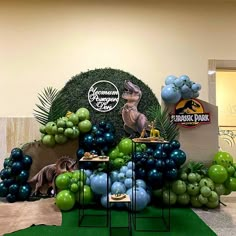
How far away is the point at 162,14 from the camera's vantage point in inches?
177

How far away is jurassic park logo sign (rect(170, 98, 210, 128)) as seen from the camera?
369cm

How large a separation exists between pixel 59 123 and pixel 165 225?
185 centimetres

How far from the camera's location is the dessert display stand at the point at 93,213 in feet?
9.63

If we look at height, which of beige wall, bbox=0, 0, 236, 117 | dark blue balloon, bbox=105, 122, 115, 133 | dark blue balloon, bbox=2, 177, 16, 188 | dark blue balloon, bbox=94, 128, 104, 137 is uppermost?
beige wall, bbox=0, 0, 236, 117

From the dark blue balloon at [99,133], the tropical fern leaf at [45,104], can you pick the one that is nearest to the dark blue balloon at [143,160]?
the dark blue balloon at [99,133]

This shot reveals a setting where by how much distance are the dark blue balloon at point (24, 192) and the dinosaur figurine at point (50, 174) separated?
0.35 feet

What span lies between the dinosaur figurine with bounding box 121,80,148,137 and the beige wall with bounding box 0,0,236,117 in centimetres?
33

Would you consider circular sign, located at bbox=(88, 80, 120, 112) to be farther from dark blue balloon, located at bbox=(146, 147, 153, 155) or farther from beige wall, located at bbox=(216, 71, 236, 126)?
beige wall, located at bbox=(216, 71, 236, 126)

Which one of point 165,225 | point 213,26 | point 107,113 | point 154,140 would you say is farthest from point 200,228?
point 213,26

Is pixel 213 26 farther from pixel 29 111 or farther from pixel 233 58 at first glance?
pixel 29 111

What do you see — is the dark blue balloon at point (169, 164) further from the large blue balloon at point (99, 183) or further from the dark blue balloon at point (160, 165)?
the large blue balloon at point (99, 183)

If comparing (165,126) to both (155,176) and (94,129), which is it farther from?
(94,129)

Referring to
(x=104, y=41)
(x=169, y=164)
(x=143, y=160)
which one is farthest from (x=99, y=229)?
(x=104, y=41)

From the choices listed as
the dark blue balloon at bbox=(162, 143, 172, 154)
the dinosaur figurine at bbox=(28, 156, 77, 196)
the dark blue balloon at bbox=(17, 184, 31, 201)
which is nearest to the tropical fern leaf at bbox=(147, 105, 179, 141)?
the dark blue balloon at bbox=(162, 143, 172, 154)
